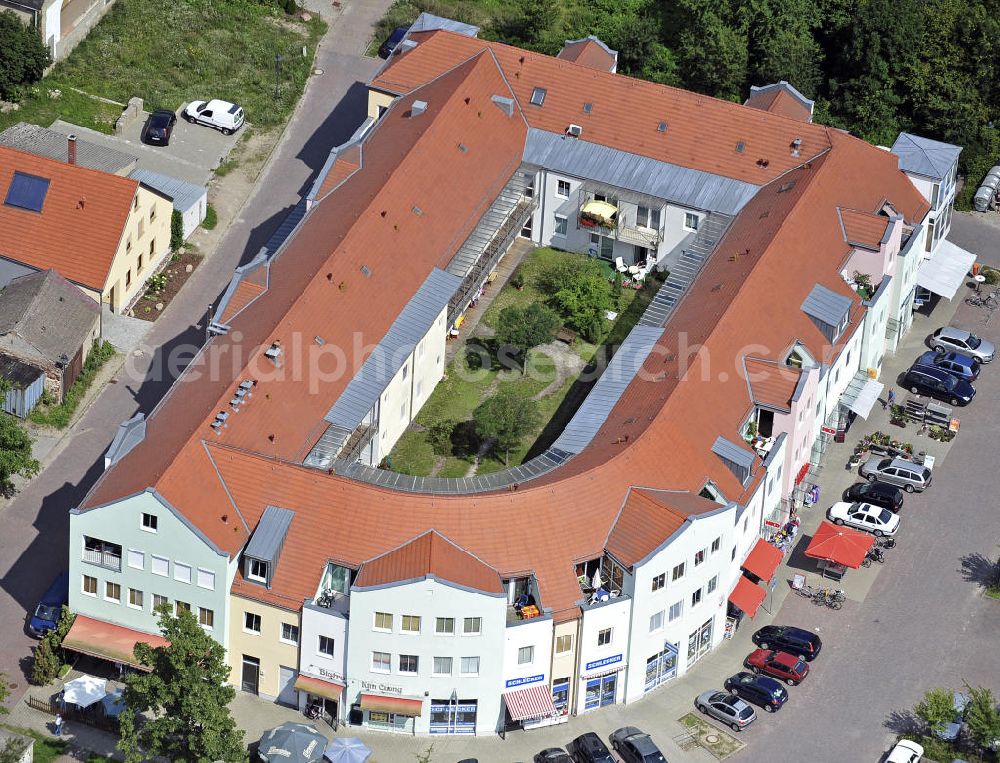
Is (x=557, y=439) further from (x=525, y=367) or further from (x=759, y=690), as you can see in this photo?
(x=759, y=690)

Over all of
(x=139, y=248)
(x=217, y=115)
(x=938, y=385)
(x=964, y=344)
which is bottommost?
(x=938, y=385)

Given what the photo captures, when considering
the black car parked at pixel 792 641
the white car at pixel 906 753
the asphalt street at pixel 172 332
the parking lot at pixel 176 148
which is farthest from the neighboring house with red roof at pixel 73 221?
the white car at pixel 906 753

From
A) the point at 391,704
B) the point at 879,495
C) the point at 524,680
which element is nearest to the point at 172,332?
the point at 391,704

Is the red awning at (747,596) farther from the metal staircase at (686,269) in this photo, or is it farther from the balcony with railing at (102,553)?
the balcony with railing at (102,553)

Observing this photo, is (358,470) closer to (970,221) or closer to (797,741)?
(797,741)

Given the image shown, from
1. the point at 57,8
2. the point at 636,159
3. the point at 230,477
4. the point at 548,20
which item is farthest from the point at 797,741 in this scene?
the point at 57,8

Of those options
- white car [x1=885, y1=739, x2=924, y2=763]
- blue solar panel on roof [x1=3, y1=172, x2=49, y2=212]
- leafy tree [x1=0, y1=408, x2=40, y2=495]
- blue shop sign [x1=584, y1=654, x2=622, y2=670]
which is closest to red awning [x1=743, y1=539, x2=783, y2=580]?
blue shop sign [x1=584, y1=654, x2=622, y2=670]

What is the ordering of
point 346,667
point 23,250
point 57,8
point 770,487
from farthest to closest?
point 57,8 < point 23,250 < point 770,487 < point 346,667
